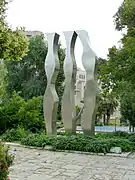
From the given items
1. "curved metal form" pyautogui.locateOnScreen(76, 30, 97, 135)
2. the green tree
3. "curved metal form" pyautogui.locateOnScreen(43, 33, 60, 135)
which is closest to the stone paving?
"curved metal form" pyautogui.locateOnScreen(76, 30, 97, 135)

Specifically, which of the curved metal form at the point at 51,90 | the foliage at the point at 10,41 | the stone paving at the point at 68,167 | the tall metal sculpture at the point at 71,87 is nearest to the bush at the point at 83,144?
the stone paving at the point at 68,167

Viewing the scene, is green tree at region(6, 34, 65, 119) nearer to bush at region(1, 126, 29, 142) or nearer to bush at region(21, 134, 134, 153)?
bush at region(1, 126, 29, 142)

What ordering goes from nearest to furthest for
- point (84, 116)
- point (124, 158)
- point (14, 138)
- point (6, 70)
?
point (124, 158)
point (84, 116)
point (14, 138)
point (6, 70)

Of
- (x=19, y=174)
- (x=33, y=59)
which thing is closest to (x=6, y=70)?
(x=33, y=59)

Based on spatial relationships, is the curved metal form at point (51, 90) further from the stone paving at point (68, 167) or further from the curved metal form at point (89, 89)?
the stone paving at point (68, 167)

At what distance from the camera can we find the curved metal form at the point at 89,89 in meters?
11.8

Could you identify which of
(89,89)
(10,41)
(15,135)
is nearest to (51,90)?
(89,89)

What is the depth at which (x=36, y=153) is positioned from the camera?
993 cm

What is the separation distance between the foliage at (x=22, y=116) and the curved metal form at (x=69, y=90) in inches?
122

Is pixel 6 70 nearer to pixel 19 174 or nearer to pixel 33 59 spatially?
pixel 33 59

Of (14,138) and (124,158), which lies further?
(14,138)

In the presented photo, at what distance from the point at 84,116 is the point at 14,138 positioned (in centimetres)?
319

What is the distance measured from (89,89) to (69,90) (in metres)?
0.83

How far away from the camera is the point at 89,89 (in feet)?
39.0
